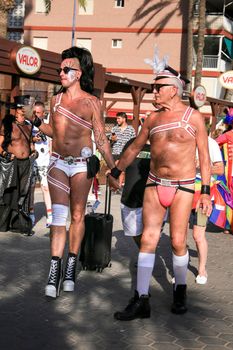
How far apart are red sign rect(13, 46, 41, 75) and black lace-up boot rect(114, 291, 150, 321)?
7.06 meters

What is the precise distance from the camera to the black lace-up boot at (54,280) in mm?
4703

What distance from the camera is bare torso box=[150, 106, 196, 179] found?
4379 mm

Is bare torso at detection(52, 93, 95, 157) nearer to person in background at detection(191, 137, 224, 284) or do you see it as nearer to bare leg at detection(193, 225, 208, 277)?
person in background at detection(191, 137, 224, 284)

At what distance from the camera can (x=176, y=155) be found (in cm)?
440

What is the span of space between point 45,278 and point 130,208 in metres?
1.07

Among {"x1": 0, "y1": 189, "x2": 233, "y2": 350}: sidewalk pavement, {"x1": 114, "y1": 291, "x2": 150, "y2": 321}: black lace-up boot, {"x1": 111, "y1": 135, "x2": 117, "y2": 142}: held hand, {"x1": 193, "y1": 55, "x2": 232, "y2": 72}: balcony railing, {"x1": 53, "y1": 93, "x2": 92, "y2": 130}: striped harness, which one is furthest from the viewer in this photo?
{"x1": 193, "y1": 55, "x2": 232, "y2": 72}: balcony railing

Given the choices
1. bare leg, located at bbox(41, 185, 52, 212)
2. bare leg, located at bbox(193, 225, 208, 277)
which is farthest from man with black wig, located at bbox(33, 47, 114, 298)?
bare leg, located at bbox(41, 185, 52, 212)

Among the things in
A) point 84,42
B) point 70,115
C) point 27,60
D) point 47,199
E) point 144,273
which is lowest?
point 47,199

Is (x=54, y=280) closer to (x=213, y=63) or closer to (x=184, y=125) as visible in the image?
(x=184, y=125)

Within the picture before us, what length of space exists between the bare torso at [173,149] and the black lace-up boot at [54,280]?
1.21m

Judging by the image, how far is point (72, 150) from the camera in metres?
4.95

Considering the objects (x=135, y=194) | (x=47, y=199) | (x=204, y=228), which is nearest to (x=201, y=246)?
(x=204, y=228)

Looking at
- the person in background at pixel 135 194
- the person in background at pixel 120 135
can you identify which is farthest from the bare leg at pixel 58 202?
the person in background at pixel 120 135

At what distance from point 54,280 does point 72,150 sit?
1145 mm
